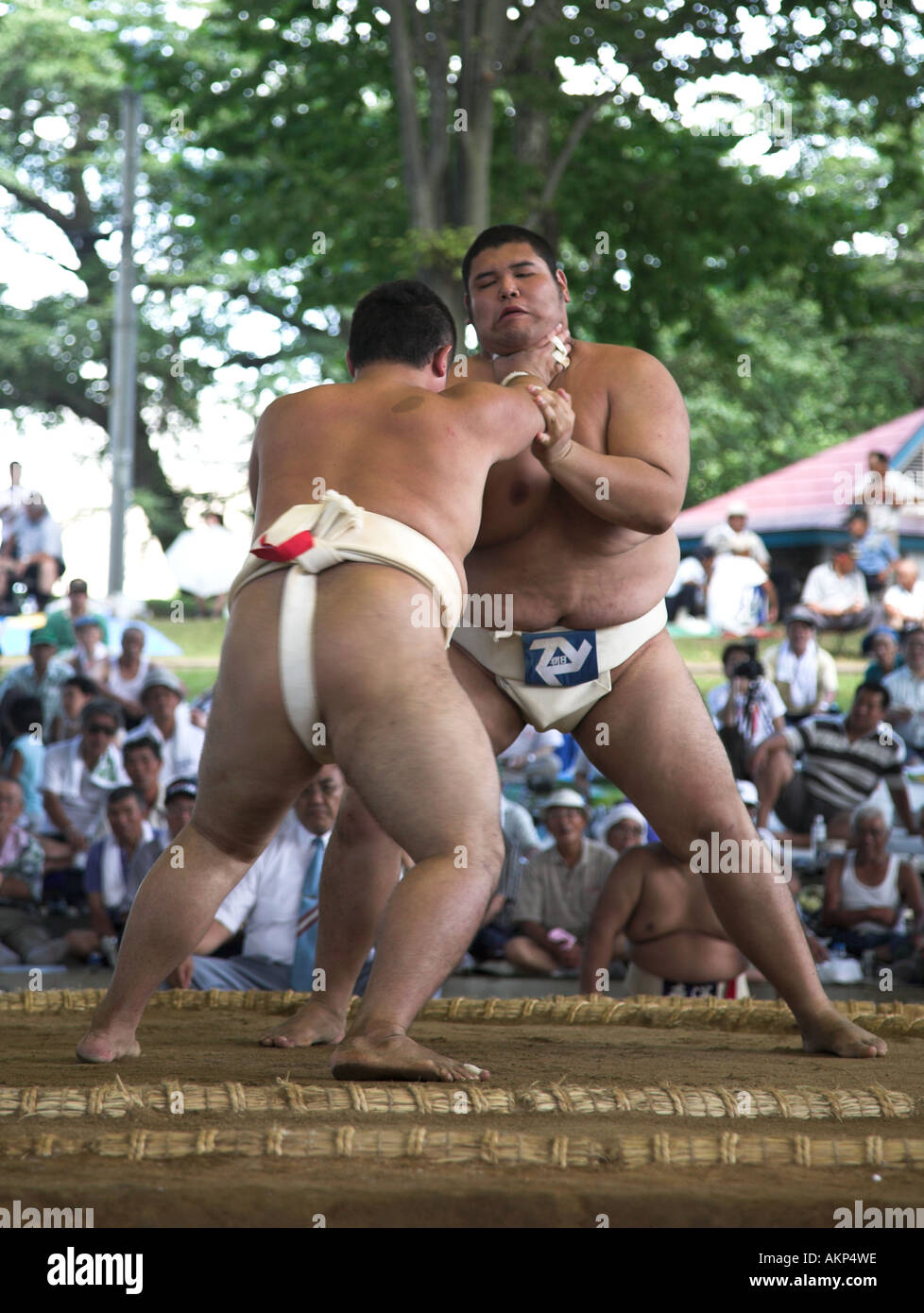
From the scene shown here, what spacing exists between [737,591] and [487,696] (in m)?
6.66

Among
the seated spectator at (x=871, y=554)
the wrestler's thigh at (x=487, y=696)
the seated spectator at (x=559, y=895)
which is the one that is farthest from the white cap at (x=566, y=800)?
the seated spectator at (x=871, y=554)

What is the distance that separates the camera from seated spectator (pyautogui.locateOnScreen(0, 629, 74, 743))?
6707 mm

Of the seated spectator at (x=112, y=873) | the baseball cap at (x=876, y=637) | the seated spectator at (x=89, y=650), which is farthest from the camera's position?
the seated spectator at (x=89, y=650)

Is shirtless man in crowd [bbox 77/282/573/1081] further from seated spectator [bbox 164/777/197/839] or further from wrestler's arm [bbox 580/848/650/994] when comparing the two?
seated spectator [bbox 164/777/197/839]

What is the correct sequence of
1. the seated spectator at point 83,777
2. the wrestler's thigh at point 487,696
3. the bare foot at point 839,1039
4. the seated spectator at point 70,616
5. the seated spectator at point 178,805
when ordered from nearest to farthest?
1. the bare foot at point 839,1039
2. the wrestler's thigh at point 487,696
3. the seated spectator at point 178,805
4. the seated spectator at point 83,777
5. the seated spectator at point 70,616

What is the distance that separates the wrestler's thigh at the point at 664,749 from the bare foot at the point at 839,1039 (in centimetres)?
40

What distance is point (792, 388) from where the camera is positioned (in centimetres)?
1742

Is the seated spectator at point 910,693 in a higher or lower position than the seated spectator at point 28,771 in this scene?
higher

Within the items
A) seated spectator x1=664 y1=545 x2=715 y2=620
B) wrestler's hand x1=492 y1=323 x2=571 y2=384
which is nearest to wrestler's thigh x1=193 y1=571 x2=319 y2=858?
wrestler's hand x1=492 y1=323 x2=571 y2=384

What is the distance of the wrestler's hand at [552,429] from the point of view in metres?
2.24

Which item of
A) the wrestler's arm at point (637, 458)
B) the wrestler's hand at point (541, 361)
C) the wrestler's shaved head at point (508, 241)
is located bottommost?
the wrestler's arm at point (637, 458)

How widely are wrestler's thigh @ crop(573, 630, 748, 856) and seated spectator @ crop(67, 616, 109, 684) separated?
5.09m

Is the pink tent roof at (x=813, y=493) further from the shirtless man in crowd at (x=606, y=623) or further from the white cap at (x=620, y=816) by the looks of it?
the shirtless man in crowd at (x=606, y=623)
